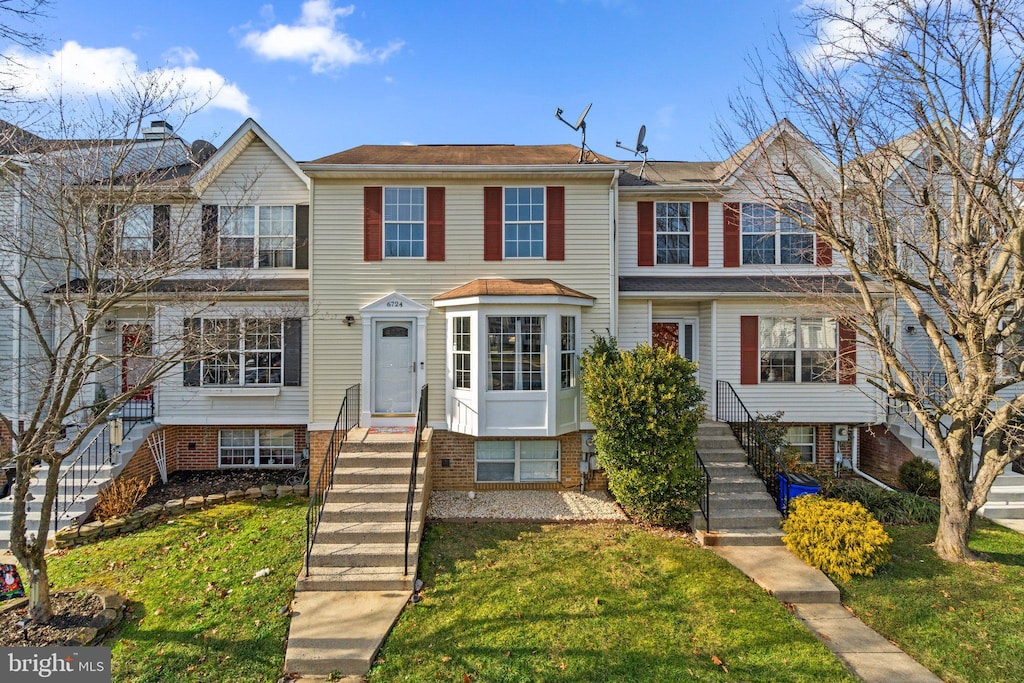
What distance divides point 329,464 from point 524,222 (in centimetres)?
640

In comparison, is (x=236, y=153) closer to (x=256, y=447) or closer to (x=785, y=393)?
(x=256, y=447)

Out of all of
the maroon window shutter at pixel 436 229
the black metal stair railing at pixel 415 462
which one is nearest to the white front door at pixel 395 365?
the black metal stair railing at pixel 415 462

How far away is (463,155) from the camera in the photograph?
11.5 metres

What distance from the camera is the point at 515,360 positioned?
9.60 metres

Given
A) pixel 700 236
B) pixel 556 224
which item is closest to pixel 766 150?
pixel 700 236

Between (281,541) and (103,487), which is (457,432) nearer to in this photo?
(281,541)

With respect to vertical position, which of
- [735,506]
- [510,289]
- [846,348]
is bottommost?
[735,506]

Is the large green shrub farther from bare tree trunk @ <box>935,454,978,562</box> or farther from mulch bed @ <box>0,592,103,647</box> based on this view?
mulch bed @ <box>0,592,103,647</box>

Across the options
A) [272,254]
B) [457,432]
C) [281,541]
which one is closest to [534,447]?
[457,432]

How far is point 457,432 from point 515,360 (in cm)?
204

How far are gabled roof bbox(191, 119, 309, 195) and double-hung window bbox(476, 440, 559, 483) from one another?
7.58 metres

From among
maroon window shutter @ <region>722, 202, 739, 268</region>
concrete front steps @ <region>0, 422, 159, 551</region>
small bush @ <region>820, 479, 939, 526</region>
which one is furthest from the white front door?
small bush @ <region>820, 479, 939, 526</region>

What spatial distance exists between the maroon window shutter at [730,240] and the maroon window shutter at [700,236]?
0.44 metres

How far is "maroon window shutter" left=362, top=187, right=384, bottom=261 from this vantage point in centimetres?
1017
